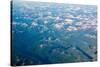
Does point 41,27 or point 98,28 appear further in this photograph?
point 98,28

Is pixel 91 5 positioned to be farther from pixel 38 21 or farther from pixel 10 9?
pixel 10 9

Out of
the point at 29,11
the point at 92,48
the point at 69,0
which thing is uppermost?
the point at 69,0

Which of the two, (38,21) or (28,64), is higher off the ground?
(38,21)

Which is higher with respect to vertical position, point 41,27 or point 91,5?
point 91,5

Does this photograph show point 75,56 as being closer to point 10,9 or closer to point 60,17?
point 60,17

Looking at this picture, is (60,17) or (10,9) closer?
(10,9)

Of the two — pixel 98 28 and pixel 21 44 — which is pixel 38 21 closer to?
pixel 21 44

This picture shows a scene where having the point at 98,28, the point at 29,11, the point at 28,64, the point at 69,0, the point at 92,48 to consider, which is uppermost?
the point at 69,0

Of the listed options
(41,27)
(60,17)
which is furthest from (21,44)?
(60,17)

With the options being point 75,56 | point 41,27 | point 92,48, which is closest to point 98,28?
point 92,48
